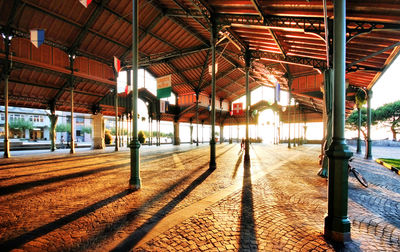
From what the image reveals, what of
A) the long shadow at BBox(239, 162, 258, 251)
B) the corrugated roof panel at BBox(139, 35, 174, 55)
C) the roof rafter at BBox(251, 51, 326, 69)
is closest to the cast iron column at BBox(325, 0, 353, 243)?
the long shadow at BBox(239, 162, 258, 251)

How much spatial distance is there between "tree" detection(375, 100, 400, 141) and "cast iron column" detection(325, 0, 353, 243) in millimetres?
44800

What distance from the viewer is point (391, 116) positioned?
33.9 meters

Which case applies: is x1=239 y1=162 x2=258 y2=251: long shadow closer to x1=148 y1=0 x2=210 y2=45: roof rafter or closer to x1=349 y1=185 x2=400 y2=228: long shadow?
x1=349 y1=185 x2=400 y2=228: long shadow

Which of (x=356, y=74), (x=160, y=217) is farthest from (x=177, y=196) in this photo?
(x=356, y=74)

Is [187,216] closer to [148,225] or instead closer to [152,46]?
[148,225]

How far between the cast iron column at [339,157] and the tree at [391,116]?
44.8 meters

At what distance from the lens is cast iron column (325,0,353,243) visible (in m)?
2.91

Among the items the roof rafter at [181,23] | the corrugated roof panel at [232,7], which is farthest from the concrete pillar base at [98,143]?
the corrugated roof panel at [232,7]

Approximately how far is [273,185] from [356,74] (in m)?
11.7

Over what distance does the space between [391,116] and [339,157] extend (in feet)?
149

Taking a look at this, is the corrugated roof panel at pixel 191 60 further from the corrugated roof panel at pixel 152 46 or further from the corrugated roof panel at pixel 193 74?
the corrugated roof panel at pixel 152 46

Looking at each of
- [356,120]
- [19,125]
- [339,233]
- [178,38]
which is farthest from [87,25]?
[356,120]

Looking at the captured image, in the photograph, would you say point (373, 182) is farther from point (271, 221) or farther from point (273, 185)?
point (271, 221)

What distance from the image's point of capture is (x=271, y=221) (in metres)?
3.61
